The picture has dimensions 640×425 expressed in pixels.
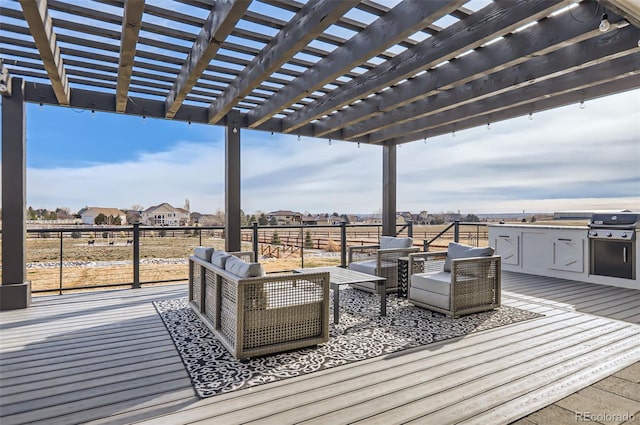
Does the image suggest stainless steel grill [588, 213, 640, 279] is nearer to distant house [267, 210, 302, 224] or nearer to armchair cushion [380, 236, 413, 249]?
armchair cushion [380, 236, 413, 249]

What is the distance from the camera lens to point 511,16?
265 centimetres

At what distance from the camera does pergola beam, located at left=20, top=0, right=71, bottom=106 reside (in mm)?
2466

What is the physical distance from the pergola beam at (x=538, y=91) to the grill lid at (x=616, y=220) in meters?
2.54

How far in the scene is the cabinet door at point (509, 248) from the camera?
7.15m

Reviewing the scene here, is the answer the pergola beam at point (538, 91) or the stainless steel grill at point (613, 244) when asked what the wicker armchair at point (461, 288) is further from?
the stainless steel grill at point (613, 244)

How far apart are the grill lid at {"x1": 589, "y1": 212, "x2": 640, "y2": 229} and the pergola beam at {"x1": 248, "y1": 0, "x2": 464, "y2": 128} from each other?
16.5 ft

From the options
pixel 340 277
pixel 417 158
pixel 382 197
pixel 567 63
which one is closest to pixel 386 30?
pixel 567 63

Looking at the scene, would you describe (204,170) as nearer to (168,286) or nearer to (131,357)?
(168,286)

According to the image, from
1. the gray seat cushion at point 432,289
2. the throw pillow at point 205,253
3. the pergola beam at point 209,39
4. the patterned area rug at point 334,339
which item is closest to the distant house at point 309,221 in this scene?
the patterned area rug at point 334,339

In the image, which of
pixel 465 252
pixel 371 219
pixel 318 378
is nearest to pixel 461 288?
pixel 465 252

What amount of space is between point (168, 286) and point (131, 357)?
2.95m

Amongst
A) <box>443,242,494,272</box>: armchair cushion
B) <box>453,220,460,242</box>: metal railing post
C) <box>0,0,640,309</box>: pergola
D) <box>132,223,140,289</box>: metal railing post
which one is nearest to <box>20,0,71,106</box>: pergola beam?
<box>0,0,640,309</box>: pergola

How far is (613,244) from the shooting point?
5.66m

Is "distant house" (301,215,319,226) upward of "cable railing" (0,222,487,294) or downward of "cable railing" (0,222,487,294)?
upward
